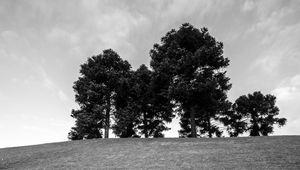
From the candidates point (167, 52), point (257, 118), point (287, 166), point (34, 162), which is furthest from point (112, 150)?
point (257, 118)

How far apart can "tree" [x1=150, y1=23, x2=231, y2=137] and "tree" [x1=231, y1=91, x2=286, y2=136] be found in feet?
50.9

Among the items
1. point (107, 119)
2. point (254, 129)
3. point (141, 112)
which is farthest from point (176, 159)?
point (254, 129)

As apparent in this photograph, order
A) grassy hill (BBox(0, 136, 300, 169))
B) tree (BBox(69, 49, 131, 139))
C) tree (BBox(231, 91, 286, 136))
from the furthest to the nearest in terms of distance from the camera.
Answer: tree (BBox(231, 91, 286, 136)) < tree (BBox(69, 49, 131, 139)) < grassy hill (BBox(0, 136, 300, 169))

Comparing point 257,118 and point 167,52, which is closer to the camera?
point 167,52

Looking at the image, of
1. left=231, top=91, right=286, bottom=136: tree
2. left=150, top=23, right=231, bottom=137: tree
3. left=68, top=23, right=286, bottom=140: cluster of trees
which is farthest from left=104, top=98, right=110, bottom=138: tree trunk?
left=231, top=91, right=286, bottom=136: tree

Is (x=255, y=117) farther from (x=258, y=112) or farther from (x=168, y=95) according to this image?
(x=168, y=95)

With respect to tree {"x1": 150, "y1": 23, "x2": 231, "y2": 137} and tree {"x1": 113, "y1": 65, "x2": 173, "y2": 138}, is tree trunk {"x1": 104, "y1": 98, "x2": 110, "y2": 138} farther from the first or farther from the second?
tree {"x1": 150, "y1": 23, "x2": 231, "y2": 137}

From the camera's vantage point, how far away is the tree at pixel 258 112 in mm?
37450

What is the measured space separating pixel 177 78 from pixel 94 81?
12.3 metres

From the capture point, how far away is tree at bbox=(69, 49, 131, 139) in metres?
29.0

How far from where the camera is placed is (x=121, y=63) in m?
32.9

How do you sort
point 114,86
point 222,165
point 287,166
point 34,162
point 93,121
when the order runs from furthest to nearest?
point 114,86
point 93,121
point 34,162
point 222,165
point 287,166

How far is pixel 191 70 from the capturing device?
24578 mm

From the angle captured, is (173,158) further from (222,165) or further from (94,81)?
(94,81)
